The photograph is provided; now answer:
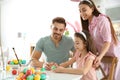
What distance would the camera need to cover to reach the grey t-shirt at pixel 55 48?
85.8 inches

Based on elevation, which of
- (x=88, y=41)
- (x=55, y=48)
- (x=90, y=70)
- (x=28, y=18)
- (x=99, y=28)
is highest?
(x=28, y=18)

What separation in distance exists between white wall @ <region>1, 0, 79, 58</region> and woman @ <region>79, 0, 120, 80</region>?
2096 millimetres

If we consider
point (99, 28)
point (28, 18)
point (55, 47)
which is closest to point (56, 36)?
point (55, 47)

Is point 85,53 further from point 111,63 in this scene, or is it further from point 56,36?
point 56,36

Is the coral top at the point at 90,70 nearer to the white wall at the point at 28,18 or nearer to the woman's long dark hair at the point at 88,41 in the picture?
the woman's long dark hair at the point at 88,41

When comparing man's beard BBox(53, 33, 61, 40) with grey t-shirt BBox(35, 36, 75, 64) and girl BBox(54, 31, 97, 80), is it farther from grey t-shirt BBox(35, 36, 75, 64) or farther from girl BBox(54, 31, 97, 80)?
girl BBox(54, 31, 97, 80)

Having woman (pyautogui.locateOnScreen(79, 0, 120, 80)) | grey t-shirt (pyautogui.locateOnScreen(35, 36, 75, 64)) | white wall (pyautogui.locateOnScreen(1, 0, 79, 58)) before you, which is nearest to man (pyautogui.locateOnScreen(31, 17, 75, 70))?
→ grey t-shirt (pyautogui.locateOnScreen(35, 36, 75, 64))

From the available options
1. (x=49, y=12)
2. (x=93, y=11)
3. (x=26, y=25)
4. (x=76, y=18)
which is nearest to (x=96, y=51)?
(x=93, y=11)

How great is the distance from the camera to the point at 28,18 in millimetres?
5023

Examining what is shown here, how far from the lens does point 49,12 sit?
4.57 meters

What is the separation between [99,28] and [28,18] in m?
3.37

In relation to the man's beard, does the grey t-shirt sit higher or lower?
lower

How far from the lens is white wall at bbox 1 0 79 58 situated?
4.29 m

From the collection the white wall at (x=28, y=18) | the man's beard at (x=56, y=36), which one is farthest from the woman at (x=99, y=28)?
the white wall at (x=28, y=18)
